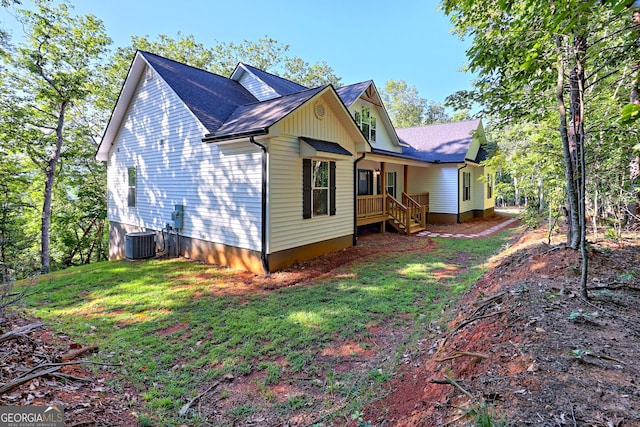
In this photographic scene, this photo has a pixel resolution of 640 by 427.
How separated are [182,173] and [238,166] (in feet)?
8.87

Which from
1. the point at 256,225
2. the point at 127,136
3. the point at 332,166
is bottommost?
the point at 256,225

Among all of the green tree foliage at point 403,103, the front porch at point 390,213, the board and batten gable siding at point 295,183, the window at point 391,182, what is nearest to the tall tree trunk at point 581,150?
the board and batten gable siding at point 295,183

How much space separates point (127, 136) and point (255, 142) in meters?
7.72

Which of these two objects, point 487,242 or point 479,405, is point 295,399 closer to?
point 479,405

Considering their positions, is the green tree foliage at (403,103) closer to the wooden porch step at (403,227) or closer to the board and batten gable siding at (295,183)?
the wooden porch step at (403,227)

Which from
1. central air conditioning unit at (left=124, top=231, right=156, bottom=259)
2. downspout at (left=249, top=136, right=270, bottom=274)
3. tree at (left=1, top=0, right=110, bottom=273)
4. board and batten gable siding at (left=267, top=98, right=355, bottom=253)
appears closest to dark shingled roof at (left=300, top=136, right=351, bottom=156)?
board and batten gable siding at (left=267, top=98, right=355, bottom=253)

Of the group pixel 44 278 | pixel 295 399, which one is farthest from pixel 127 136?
pixel 295 399

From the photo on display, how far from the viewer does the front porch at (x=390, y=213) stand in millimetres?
11977

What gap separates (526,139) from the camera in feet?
21.3

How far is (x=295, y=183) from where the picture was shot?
322 inches

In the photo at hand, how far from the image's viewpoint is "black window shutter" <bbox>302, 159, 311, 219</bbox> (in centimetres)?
842

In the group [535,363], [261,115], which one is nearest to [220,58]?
[261,115]

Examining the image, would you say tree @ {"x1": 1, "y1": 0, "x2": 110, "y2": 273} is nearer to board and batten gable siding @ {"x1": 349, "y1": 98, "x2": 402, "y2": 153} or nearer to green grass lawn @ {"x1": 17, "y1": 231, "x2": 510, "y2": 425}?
green grass lawn @ {"x1": 17, "y1": 231, "x2": 510, "y2": 425}

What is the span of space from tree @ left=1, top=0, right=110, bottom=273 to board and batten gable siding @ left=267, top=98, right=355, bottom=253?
40.7 feet
